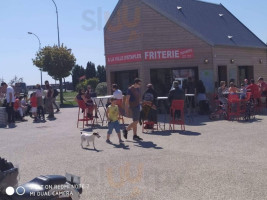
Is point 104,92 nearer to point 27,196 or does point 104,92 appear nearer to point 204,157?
point 204,157

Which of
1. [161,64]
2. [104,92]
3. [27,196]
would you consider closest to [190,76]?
[161,64]

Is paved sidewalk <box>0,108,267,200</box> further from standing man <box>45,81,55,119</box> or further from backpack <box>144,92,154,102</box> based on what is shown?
standing man <box>45,81,55,119</box>

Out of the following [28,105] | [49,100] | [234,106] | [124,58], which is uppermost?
[124,58]

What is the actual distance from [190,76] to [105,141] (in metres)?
10.3

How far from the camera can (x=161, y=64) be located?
2102 centimetres

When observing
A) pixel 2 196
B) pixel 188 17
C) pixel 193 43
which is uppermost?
pixel 188 17

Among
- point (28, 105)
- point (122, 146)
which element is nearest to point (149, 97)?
point (122, 146)

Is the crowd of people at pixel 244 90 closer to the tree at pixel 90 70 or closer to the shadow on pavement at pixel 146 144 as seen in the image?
the shadow on pavement at pixel 146 144

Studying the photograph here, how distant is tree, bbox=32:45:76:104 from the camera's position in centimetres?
3600

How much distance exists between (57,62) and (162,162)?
29021 millimetres

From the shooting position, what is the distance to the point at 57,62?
35969 millimetres

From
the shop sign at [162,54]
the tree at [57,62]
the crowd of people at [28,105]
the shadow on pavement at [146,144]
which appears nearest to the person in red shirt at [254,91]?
the shop sign at [162,54]

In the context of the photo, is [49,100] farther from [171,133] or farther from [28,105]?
[171,133]

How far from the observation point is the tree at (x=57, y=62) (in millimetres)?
36000
